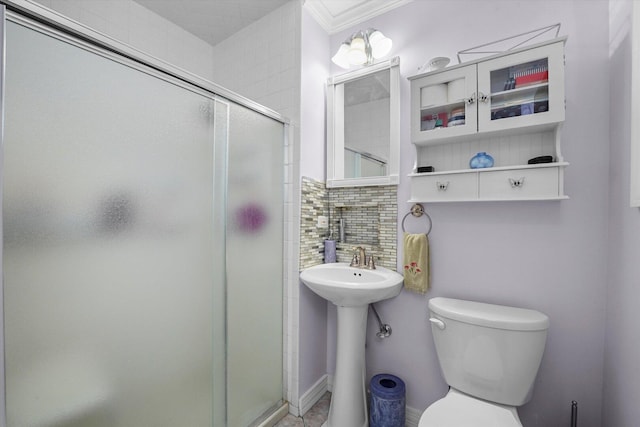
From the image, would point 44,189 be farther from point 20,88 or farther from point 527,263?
point 527,263

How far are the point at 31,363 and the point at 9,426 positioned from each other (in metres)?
0.15

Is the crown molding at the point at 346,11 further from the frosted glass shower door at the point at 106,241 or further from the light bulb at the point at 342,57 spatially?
the frosted glass shower door at the point at 106,241

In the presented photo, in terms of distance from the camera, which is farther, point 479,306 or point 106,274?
point 479,306

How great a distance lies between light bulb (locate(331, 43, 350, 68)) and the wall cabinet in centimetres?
48

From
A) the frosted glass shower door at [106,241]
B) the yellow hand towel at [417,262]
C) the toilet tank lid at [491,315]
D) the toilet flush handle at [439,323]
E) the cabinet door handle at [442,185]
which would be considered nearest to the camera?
the frosted glass shower door at [106,241]

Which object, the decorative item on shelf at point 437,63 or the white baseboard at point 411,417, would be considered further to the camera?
the white baseboard at point 411,417

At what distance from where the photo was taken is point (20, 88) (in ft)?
2.32

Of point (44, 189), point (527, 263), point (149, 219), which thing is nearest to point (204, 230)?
point (149, 219)

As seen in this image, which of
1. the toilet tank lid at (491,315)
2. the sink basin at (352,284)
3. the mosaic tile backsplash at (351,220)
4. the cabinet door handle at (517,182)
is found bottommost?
the toilet tank lid at (491,315)

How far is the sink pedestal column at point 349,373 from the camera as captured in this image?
1.43 meters

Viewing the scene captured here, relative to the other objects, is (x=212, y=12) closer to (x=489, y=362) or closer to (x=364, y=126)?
(x=364, y=126)

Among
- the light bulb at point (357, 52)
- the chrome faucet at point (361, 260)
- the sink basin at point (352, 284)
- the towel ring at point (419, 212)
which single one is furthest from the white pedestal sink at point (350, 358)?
the light bulb at point (357, 52)

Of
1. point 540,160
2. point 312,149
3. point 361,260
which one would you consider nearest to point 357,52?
point 312,149

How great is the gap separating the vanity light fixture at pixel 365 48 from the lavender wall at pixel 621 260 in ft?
3.12
